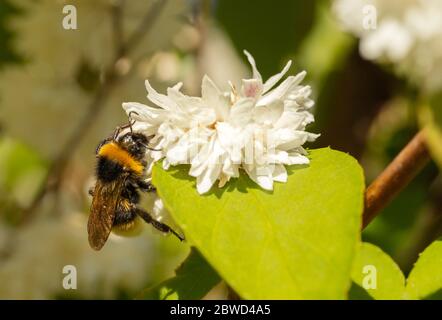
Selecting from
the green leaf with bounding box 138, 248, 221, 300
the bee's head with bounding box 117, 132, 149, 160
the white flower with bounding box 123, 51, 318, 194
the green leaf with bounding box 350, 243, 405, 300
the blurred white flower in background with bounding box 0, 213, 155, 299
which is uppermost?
the white flower with bounding box 123, 51, 318, 194

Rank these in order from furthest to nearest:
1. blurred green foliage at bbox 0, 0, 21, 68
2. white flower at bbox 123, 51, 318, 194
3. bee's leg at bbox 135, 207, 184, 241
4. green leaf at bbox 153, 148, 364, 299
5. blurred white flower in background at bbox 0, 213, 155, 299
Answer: blurred green foliage at bbox 0, 0, 21, 68
blurred white flower in background at bbox 0, 213, 155, 299
bee's leg at bbox 135, 207, 184, 241
white flower at bbox 123, 51, 318, 194
green leaf at bbox 153, 148, 364, 299

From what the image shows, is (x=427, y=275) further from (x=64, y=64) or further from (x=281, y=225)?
(x=64, y=64)

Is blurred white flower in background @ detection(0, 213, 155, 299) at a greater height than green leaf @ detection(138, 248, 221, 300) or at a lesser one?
lesser

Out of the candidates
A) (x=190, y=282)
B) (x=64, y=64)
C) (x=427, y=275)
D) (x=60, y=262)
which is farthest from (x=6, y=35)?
(x=427, y=275)

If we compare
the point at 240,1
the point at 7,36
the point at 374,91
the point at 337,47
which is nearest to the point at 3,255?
the point at 7,36

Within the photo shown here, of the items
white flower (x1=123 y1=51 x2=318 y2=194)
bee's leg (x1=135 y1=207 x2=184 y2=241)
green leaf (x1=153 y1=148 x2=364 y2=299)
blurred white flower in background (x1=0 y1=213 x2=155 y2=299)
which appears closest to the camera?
green leaf (x1=153 y1=148 x2=364 y2=299)

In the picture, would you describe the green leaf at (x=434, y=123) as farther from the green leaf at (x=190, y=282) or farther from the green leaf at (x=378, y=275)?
the green leaf at (x=190, y=282)

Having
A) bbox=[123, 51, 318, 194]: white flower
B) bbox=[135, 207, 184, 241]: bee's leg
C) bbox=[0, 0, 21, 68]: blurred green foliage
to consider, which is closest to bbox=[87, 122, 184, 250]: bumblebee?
bbox=[135, 207, 184, 241]: bee's leg

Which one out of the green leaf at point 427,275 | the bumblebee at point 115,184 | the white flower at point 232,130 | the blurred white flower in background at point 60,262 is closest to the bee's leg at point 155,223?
the bumblebee at point 115,184

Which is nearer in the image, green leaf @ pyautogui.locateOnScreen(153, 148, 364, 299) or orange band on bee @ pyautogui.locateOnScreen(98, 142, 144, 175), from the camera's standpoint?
green leaf @ pyautogui.locateOnScreen(153, 148, 364, 299)

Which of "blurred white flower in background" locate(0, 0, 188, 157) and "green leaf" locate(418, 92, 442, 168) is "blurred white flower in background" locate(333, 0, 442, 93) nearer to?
"green leaf" locate(418, 92, 442, 168)
